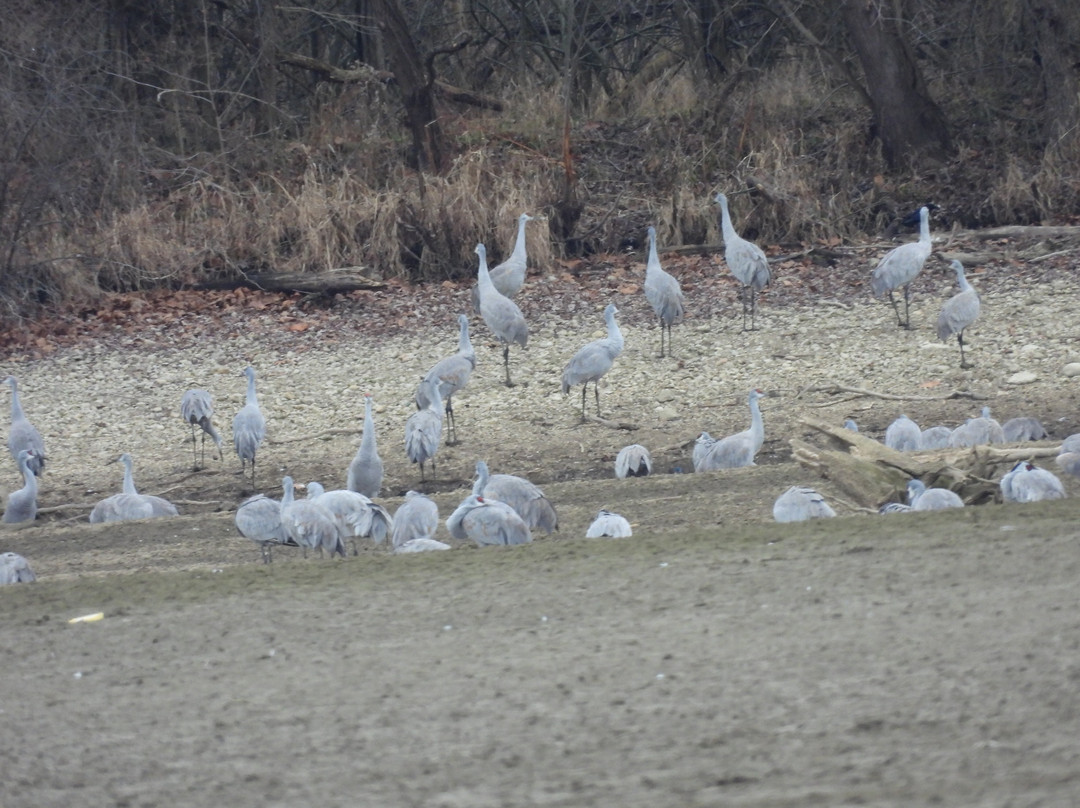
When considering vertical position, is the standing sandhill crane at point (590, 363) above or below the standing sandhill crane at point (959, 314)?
below

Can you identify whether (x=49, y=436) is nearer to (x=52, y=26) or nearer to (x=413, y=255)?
(x=413, y=255)

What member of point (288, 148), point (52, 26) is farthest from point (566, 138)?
point (52, 26)

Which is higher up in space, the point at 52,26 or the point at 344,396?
the point at 52,26

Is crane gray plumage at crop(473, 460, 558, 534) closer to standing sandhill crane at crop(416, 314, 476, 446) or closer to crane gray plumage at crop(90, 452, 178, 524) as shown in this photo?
crane gray plumage at crop(90, 452, 178, 524)

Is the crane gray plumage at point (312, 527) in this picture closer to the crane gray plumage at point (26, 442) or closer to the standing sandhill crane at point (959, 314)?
the crane gray plumage at point (26, 442)

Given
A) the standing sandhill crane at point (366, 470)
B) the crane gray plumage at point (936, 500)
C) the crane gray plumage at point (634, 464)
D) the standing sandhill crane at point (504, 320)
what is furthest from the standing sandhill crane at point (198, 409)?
the crane gray plumage at point (936, 500)

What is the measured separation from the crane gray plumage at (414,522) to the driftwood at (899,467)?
2436mm

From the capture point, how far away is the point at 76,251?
56.4ft

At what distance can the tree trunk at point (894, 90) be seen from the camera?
18.0 m

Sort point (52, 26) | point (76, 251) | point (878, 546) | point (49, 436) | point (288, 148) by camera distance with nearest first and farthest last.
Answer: point (878, 546) < point (49, 436) < point (76, 251) < point (52, 26) < point (288, 148)

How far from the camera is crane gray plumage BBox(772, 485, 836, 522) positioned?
288 inches

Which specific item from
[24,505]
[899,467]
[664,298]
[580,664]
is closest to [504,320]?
[664,298]

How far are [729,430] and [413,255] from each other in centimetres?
676

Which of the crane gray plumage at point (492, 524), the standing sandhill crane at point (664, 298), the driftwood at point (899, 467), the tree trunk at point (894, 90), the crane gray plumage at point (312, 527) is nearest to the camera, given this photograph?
the crane gray plumage at point (492, 524)
